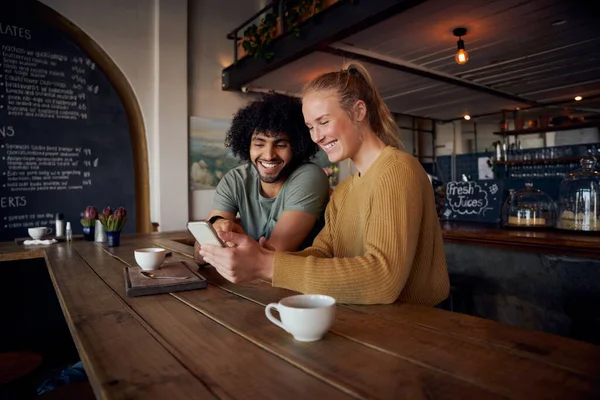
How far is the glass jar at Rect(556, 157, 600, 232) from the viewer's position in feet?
6.86

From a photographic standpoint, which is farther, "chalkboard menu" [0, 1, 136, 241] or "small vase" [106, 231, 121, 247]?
"chalkboard menu" [0, 1, 136, 241]

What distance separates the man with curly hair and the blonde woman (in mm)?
260

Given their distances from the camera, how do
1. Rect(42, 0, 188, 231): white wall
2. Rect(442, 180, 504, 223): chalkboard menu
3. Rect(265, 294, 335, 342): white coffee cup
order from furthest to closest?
Rect(42, 0, 188, 231): white wall < Rect(442, 180, 504, 223): chalkboard menu < Rect(265, 294, 335, 342): white coffee cup

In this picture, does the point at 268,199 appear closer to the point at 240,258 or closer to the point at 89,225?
the point at 240,258

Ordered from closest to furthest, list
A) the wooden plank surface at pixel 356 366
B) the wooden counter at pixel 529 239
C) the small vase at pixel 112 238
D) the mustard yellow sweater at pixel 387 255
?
the wooden plank surface at pixel 356 366 → the mustard yellow sweater at pixel 387 255 → the wooden counter at pixel 529 239 → the small vase at pixel 112 238

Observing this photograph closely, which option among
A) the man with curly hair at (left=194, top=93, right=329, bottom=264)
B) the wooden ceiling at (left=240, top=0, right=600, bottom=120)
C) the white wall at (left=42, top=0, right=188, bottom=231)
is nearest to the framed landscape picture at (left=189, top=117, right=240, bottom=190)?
the white wall at (left=42, top=0, right=188, bottom=231)

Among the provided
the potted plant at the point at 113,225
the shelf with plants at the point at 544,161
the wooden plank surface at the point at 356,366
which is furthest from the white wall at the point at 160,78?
the shelf with plants at the point at 544,161

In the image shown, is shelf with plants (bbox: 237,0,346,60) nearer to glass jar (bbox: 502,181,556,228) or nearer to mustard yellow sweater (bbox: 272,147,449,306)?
glass jar (bbox: 502,181,556,228)

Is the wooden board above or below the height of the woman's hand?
below

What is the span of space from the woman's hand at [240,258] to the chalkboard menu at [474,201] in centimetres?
200

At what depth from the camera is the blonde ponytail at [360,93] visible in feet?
4.16

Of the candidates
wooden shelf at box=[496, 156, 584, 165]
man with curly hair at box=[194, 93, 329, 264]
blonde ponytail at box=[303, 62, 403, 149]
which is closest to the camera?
blonde ponytail at box=[303, 62, 403, 149]

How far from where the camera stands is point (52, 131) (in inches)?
166

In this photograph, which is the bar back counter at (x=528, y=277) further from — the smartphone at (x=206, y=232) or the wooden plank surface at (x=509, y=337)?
the smartphone at (x=206, y=232)
